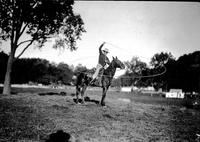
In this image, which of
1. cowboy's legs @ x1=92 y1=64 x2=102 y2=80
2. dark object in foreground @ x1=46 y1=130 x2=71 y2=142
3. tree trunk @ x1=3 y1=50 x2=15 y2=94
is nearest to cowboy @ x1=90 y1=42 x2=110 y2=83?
cowboy's legs @ x1=92 y1=64 x2=102 y2=80

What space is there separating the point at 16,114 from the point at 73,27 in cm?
2038

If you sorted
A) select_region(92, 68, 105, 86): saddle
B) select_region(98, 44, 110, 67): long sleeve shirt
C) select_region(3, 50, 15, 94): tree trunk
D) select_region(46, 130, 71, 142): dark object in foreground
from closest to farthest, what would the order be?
select_region(46, 130, 71, 142): dark object in foreground
select_region(98, 44, 110, 67): long sleeve shirt
select_region(92, 68, 105, 86): saddle
select_region(3, 50, 15, 94): tree trunk

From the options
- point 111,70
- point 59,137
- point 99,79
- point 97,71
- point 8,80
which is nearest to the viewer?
point 59,137

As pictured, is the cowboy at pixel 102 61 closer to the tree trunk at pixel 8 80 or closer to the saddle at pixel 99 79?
the saddle at pixel 99 79

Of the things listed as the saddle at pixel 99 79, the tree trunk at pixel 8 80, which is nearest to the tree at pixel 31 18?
the tree trunk at pixel 8 80

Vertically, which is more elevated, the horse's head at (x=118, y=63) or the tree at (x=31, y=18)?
the tree at (x=31, y=18)

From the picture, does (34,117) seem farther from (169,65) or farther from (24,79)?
(24,79)

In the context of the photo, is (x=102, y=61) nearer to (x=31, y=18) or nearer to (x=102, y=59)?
(x=102, y=59)

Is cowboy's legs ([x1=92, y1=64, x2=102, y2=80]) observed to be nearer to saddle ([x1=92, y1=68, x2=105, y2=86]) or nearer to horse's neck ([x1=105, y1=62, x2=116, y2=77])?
saddle ([x1=92, y1=68, x2=105, y2=86])

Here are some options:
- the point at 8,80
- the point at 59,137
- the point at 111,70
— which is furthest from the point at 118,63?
the point at 8,80

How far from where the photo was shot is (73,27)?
28688 mm

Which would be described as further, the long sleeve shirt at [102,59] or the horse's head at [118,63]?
the horse's head at [118,63]

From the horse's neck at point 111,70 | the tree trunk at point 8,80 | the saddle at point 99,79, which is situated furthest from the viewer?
the tree trunk at point 8,80

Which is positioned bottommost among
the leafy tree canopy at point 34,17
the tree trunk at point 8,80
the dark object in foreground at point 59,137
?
the dark object in foreground at point 59,137
